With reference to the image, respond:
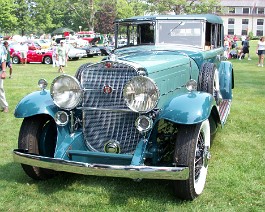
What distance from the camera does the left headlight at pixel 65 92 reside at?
3.98 metres

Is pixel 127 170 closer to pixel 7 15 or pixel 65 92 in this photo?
pixel 65 92

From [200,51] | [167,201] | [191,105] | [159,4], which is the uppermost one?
[159,4]

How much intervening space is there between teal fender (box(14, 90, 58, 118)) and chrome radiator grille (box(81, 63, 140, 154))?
388 mm

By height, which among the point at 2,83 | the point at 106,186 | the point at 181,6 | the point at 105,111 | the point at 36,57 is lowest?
the point at 106,186

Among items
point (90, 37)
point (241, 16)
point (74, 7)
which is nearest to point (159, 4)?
point (90, 37)

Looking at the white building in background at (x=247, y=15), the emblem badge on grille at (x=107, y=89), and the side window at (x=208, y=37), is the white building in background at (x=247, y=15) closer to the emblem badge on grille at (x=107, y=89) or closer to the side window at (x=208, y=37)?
the side window at (x=208, y=37)

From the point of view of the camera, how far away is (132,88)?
3.69 meters

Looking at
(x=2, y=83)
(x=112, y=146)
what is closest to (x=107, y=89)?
(x=112, y=146)

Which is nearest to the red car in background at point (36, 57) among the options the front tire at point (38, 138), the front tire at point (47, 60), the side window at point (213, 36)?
the front tire at point (47, 60)

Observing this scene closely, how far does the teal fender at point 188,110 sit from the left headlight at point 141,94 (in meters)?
0.17

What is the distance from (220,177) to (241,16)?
84783 millimetres

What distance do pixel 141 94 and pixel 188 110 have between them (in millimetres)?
492

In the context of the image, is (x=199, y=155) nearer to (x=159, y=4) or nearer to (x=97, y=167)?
(x=97, y=167)

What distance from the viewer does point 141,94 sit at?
3.71 m
